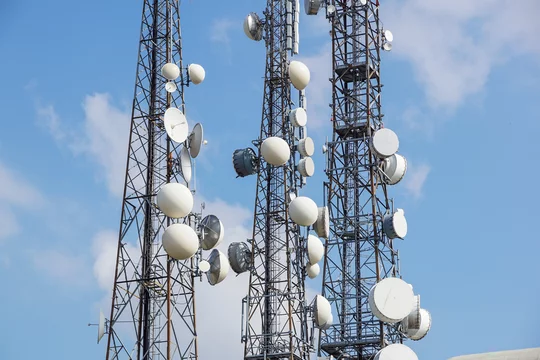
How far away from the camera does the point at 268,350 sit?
58312 millimetres

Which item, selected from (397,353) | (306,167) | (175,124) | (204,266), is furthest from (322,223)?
(397,353)

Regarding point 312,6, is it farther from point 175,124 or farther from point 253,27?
point 175,124

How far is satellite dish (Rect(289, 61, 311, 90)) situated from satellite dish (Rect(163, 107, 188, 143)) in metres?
10.1

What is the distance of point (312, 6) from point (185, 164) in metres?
14.1

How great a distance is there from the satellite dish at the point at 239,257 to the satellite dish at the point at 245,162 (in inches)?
169

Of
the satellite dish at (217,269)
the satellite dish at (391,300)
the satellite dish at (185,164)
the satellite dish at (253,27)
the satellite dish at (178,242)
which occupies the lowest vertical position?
the satellite dish at (391,300)

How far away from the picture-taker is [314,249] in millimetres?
53438

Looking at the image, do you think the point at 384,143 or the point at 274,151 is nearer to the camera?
the point at 384,143

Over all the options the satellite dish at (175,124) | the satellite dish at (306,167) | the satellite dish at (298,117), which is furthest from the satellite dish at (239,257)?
the satellite dish at (175,124)

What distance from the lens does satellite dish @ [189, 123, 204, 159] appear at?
4906cm

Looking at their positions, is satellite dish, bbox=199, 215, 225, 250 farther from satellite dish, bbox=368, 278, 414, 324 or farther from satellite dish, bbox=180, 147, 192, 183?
satellite dish, bbox=368, 278, 414, 324

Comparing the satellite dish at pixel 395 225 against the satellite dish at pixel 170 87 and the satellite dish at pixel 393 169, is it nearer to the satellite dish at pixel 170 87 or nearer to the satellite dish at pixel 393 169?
the satellite dish at pixel 393 169

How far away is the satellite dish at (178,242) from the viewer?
43.2 m

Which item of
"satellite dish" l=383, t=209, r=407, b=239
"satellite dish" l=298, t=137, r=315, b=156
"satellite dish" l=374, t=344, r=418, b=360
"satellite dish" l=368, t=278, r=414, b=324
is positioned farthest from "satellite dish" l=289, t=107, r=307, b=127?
"satellite dish" l=374, t=344, r=418, b=360
